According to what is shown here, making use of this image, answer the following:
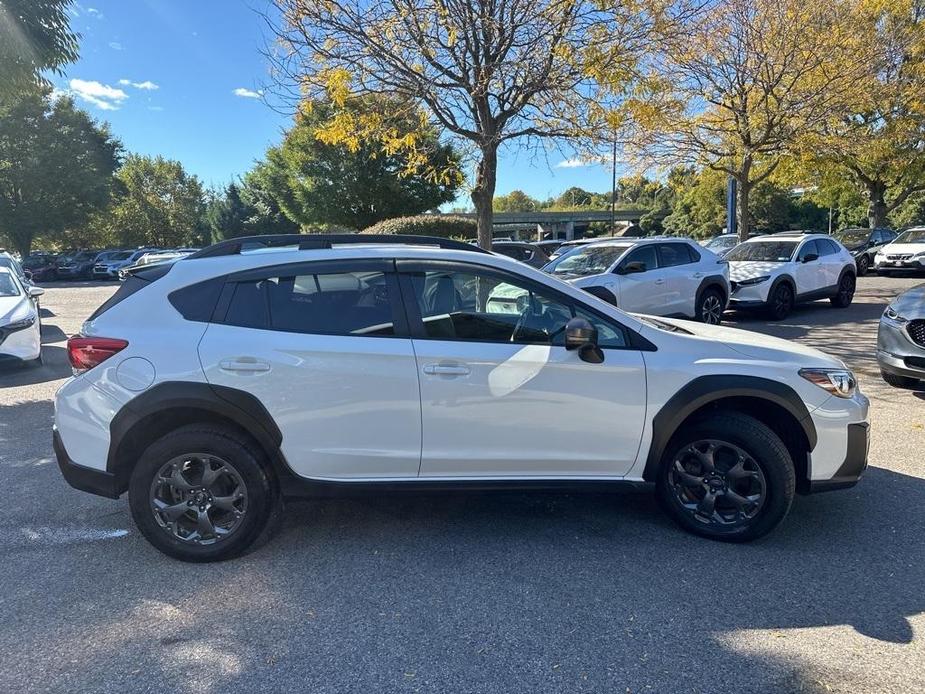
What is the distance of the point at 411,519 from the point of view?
3.87 metres

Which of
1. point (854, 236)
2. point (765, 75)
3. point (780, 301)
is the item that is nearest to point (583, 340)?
point (780, 301)

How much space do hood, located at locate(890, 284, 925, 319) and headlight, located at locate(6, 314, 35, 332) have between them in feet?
32.6

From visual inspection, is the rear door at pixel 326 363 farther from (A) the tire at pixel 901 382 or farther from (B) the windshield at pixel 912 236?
(B) the windshield at pixel 912 236

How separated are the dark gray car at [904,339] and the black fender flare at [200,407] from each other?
605 cm

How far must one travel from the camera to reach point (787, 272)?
461 inches

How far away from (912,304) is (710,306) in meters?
4.49

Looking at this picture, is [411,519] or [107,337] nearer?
[107,337]

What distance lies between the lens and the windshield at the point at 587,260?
1016cm

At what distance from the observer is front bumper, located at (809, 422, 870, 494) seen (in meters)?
3.47

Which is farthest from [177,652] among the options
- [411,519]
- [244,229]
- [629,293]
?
[244,229]

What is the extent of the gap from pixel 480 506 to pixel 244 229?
49877 millimetres

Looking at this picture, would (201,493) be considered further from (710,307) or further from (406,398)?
(710,307)

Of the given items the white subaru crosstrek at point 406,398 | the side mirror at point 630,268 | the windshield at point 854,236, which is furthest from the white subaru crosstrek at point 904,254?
the white subaru crosstrek at point 406,398

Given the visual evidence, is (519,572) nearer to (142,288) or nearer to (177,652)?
(177,652)
